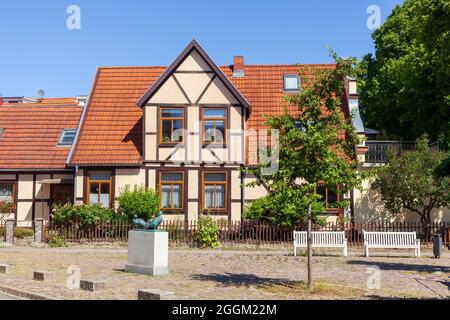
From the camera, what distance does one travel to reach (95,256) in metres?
18.5

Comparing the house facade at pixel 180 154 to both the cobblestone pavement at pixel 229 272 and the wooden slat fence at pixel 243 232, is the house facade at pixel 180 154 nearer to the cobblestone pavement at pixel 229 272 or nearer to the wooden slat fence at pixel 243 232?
the wooden slat fence at pixel 243 232

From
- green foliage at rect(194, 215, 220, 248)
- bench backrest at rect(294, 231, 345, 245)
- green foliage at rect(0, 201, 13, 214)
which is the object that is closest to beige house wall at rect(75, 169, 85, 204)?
green foliage at rect(0, 201, 13, 214)

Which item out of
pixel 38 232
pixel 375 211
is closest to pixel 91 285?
pixel 38 232

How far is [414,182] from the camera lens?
22312 mm

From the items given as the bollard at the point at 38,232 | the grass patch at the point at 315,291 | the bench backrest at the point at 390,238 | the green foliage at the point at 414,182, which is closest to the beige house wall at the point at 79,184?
the bollard at the point at 38,232

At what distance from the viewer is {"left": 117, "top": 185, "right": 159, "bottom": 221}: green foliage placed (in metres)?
23.6

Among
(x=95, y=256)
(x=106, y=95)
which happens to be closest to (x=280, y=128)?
(x=95, y=256)

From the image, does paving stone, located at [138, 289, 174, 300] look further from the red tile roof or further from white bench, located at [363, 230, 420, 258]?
the red tile roof

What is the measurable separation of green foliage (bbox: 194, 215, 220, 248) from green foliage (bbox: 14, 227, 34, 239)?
742 centimetres

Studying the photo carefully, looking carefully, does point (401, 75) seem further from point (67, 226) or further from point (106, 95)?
point (67, 226)

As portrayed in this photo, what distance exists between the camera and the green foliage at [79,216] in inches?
891

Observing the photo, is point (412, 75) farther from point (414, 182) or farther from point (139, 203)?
point (139, 203)
